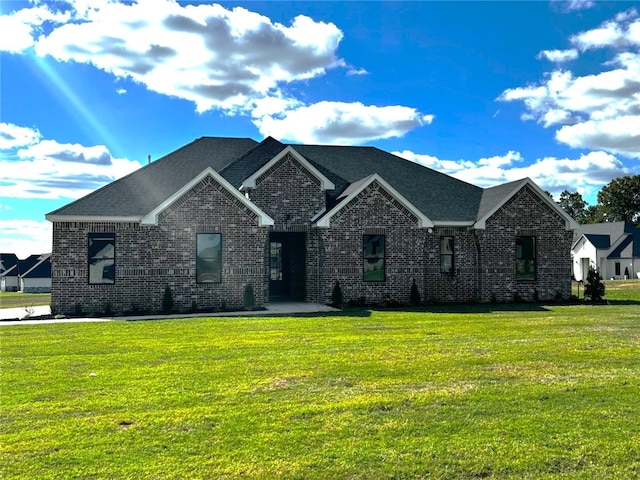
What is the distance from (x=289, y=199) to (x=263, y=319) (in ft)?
25.1

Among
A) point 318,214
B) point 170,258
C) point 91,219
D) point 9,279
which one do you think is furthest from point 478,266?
point 9,279

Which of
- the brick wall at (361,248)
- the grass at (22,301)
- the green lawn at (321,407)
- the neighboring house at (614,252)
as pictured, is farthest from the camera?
the neighboring house at (614,252)

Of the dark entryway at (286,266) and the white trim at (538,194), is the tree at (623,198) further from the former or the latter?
the dark entryway at (286,266)

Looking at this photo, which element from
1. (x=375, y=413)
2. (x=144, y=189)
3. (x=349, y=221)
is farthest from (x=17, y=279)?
(x=375, y=413)

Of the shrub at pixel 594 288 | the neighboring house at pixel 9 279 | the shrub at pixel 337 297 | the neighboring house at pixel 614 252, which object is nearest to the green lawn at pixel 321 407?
the shrub at pixel 337 297

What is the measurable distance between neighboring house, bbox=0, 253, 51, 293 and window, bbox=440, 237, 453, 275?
184 feet

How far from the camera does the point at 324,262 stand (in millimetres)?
22484

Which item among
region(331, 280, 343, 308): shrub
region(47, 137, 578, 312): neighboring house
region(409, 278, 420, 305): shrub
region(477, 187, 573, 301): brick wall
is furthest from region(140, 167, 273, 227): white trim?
region(477, 187, 573, 301): brick wall

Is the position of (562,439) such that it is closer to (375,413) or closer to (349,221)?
(375,413)

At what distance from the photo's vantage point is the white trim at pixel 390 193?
22219 mm

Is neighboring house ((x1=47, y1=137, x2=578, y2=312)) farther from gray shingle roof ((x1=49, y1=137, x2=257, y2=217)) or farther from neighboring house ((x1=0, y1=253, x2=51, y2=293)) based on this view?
neighboring house ((x1=0, y1=253, x2=51, y2=293))

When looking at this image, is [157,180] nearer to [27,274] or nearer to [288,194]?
[288,194]

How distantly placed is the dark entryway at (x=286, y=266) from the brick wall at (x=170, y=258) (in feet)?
12.6

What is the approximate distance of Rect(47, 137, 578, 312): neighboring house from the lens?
2073 cm
